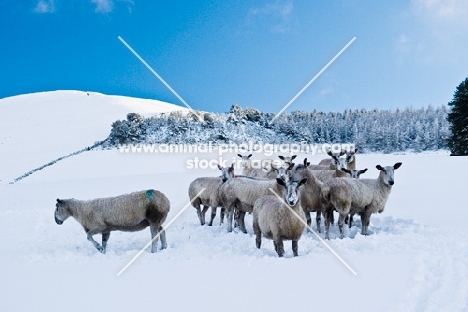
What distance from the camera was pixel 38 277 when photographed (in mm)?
6938

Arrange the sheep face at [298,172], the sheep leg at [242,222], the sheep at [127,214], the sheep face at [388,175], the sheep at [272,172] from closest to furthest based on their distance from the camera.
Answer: the sheep at [127,214] → the sheep at [272,172] → the sheep face at [388,175] → the sheep face at [298,172] → the sheep leg at [242,222]

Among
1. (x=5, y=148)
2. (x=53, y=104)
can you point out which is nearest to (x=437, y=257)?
(x=5, y=148)

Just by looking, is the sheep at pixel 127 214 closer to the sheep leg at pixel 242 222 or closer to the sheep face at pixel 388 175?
the sheep leg at pixel 242 222

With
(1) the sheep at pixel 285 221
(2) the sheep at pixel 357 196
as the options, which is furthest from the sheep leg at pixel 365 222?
(1) the sheep at pixel 285 221

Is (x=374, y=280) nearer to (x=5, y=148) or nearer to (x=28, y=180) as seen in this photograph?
(x=28, y=180)

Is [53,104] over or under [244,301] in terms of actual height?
over

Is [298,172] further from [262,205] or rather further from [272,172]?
[272,172]

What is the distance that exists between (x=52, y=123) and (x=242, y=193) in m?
80.2

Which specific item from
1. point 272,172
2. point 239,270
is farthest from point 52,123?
point 239,270

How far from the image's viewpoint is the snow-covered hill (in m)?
54.9

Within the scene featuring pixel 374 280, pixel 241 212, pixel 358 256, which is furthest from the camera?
pixel 241 212

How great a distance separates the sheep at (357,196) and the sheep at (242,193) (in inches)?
60.3

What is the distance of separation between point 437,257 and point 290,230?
2773 mm

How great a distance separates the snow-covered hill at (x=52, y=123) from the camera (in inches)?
2160
